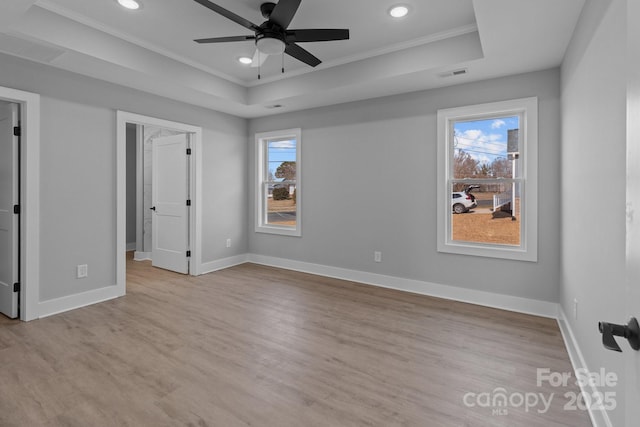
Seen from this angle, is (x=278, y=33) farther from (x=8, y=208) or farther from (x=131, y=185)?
(x=131, y=185)

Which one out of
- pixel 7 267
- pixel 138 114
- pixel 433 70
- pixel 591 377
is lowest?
pixel 591 377

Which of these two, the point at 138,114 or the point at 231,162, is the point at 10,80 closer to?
the point at 138,114

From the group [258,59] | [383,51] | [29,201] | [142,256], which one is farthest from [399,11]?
[142,256]

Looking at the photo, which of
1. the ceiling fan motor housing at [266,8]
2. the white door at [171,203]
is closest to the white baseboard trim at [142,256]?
the white door at [171,203]

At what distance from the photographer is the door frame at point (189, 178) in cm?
397

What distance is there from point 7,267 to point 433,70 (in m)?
4.75

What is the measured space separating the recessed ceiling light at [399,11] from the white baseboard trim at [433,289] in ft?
9.65

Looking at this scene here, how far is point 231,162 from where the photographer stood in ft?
18.2

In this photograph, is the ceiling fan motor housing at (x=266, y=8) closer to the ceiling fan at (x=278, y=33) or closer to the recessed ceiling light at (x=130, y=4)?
the ceiling fan at (x=278, y=33)

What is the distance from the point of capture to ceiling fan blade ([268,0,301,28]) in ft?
7.51

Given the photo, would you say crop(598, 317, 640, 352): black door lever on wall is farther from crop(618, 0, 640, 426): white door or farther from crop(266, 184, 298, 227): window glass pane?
crop(266, 184, 298, 227): window glass pane

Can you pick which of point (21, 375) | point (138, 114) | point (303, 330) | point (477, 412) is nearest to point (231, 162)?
point (138, 114)

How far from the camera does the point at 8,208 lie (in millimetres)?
3299

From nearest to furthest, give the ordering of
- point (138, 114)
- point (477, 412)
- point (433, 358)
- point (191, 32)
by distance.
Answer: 1. point (477, 412)
2. point (433, 358)
3. point (191, 32)
4. point (138, 114)
